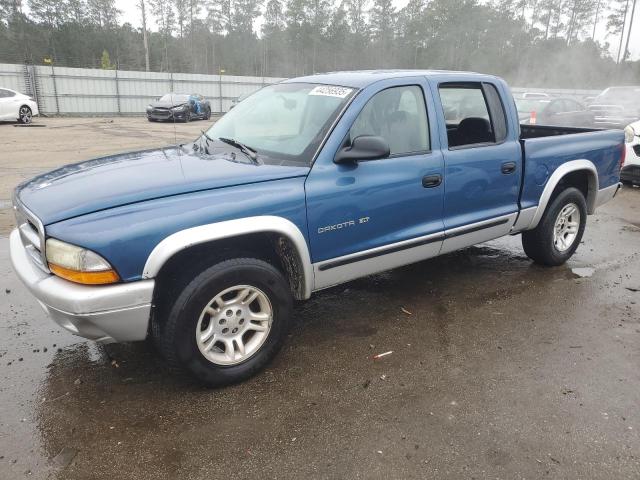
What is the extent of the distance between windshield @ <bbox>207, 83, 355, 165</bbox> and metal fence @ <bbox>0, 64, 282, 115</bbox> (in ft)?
85.2

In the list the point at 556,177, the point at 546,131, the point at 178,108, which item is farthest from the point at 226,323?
the point at 178,108

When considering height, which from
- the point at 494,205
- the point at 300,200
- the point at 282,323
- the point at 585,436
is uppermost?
the point at 300,200

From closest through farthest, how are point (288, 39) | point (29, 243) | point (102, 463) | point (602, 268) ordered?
point (102, 463)
point (29, 243)
point (602, 268)
point (288, 39)

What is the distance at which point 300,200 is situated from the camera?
3.03 m

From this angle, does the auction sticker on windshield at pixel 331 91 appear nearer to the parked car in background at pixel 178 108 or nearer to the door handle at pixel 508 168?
the door handle at pixel 508 168

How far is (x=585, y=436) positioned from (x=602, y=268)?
3030 mm

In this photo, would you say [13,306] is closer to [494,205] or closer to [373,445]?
[373,445]


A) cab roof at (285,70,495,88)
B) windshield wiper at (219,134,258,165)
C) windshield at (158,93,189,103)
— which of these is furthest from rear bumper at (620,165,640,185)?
windshield at (158,93,189,103)

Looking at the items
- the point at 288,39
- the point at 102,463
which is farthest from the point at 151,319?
the point at 288,39

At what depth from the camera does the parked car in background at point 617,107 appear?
Result: 14031 mm

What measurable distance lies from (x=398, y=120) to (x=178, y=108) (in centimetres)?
2151

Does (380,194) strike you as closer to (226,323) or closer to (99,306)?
(226,323)

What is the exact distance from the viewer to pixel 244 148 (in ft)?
11.5

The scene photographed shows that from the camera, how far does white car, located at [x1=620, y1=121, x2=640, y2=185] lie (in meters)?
8.61
